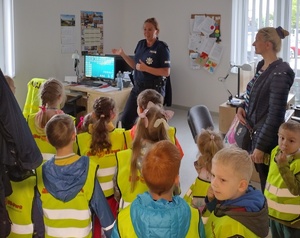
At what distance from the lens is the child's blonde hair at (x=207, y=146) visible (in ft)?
6.81

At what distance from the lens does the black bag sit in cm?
262

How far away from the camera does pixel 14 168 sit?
1704 millimetres

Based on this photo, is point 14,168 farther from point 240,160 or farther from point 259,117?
point 259,117

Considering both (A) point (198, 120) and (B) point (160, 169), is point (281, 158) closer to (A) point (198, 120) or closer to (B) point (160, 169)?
(B) point (160, 169)

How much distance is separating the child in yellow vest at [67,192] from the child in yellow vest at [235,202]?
625 mm

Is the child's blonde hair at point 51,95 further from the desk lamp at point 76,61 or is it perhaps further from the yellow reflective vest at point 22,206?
the desk lamp at point 76,61

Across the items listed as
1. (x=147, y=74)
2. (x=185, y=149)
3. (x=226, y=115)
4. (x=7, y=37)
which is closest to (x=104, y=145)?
(x=147, y=74)

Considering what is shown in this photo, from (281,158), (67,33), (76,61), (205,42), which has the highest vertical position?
(67,33)

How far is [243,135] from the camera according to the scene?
2676 mm

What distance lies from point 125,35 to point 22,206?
213 inches

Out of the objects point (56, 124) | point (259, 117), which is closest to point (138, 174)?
point (56, 124)

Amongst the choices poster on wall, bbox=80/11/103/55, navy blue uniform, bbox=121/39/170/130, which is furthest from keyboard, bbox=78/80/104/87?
navy blue uniform, bbox=121/39/170/130

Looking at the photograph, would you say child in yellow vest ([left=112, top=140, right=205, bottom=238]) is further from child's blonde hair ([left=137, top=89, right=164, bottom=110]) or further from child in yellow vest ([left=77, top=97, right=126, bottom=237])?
child's blonde hair ([left=137, top=89, right=164, bottom=110])

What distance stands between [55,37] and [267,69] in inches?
161
